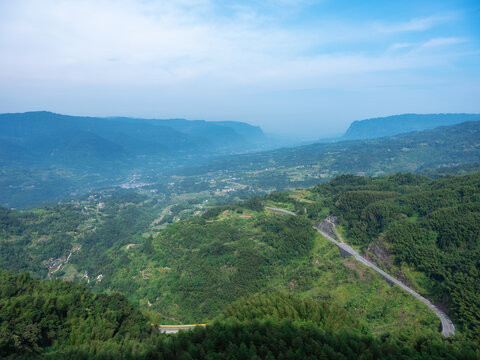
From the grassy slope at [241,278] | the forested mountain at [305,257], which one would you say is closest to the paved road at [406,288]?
the grassy slope at [241,278]

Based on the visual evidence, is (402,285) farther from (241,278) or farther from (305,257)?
(241,278)

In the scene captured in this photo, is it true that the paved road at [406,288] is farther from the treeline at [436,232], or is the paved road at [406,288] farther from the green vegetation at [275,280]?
the treeline at [436,232]

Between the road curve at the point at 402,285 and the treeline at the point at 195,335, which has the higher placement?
the treeline at the point at 195,335

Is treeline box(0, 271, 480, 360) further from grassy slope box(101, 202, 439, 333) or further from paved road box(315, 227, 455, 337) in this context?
grassy slope box(101, 202, 439, 333)

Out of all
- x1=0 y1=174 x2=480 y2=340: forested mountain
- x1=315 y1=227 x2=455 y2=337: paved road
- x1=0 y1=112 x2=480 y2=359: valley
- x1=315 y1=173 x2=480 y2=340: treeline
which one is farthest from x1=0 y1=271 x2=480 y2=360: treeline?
x1=315 y1=173 x2=480 y2=340: treeline

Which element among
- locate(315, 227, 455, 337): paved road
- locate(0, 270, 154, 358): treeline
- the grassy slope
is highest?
locate(0, 270, 154, 358): treeline

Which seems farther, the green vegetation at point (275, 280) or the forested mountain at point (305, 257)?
the forested mountain at point (305, 257)

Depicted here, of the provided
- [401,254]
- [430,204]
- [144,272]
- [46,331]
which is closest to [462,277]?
[401,254]

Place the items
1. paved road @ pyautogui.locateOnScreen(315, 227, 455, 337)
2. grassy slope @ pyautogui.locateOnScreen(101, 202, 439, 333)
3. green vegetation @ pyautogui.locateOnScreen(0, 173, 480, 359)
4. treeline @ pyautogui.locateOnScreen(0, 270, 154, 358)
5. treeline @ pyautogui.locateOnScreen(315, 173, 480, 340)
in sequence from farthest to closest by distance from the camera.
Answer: grassy slope @ pyautogui.locateOnScreen(101, 202, 439, 333)
treeline @ pyautogui.locateOnScreen(315, 173, 480, 340)
paved road @ pyautogui.locateOnScreen(315, 227, 455, 337)
treeline @ pyautogui.locateOnScreen(0, 270, 154, 358)
green vegetation @ pyautogui.locateOnScreen(0, 173, 480, 359)

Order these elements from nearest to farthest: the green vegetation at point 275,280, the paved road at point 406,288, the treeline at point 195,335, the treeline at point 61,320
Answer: the treeline at point 195,335 → the green vegetation at point 275,280 → the treeline at point 61,320 → the paved road at point 406,288

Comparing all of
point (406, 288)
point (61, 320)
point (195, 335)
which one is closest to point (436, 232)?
point (406, 288)

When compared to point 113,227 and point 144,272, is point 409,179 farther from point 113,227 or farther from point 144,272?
point 113,227
